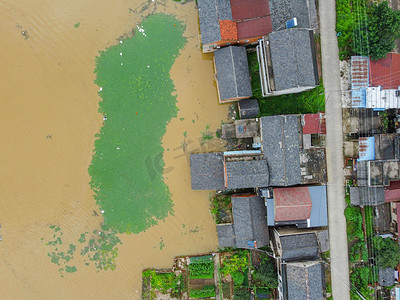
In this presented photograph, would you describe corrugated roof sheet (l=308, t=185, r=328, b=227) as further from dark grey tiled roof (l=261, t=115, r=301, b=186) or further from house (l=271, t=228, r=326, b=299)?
dark grey tiled roof (l=261, t=115, r=301, b=186)

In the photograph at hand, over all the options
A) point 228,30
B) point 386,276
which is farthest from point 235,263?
point 228,30

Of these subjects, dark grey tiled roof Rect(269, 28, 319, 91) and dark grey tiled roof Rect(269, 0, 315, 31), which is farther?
dark grey tiled roof Rect(269, 0, 315, 31)

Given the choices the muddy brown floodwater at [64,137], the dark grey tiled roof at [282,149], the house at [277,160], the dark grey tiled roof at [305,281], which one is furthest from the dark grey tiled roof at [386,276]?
the muddy brown floodwater at [64,137]

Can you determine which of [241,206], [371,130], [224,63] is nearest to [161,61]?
[224,63]

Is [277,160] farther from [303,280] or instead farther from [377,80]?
[377,80]

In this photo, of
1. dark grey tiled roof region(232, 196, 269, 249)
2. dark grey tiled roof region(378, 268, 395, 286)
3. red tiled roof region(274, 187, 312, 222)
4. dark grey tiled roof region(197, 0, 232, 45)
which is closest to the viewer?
red tiled roof region(274, 187, 312, 222)

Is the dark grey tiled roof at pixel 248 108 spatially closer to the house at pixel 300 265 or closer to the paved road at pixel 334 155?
the paved road at pixel 334 155

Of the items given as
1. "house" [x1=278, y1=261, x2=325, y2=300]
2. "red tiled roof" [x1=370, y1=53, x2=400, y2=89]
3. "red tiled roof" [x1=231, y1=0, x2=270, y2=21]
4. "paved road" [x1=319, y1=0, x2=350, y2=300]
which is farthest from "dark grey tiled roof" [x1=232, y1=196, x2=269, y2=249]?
"red tiled roof" [x1=231, y1=0, x2=270, y2=21]
